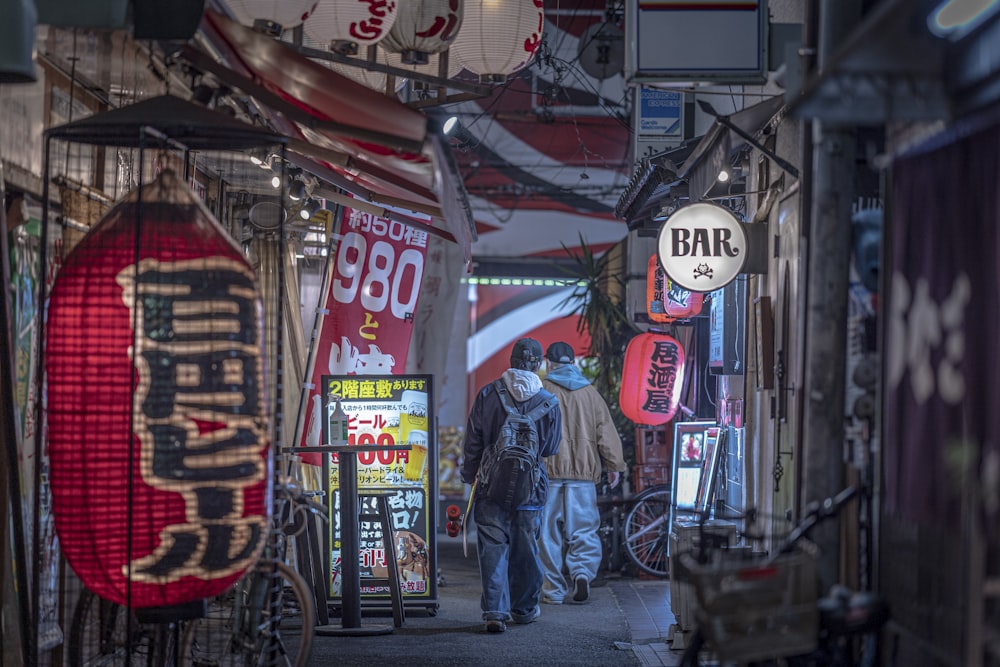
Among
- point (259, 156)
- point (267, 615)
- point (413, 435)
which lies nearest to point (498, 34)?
point (259, 156)

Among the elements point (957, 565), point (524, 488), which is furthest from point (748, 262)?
point (957, 565)

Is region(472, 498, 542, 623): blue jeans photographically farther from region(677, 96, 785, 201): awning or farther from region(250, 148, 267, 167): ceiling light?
region(250, 148, 267, 167): ceiling light

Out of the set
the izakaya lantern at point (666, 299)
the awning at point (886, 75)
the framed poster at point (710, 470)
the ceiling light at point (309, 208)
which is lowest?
the framed poster at point (710, 470)

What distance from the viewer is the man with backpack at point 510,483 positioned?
11094 millimetres

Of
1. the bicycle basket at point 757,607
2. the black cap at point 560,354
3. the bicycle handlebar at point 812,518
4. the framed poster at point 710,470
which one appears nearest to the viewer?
the bicycle basket at point 757,607

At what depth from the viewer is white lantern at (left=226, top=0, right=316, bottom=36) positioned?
7.34m

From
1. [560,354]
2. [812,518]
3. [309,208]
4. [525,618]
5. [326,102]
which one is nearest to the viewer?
[812,518]

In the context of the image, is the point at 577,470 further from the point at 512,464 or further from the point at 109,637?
the point at 109,637

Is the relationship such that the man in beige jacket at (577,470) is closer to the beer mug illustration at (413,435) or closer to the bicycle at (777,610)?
the beer mug illustration at (413,435)

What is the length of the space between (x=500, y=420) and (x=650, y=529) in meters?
4.26

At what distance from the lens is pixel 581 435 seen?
525 inches

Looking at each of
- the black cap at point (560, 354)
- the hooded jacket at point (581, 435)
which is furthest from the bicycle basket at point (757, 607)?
the black cap at point (560, 354)

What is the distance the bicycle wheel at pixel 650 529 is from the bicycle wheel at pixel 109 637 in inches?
312

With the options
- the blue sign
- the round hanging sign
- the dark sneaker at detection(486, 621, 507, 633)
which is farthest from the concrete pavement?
the blue sign
